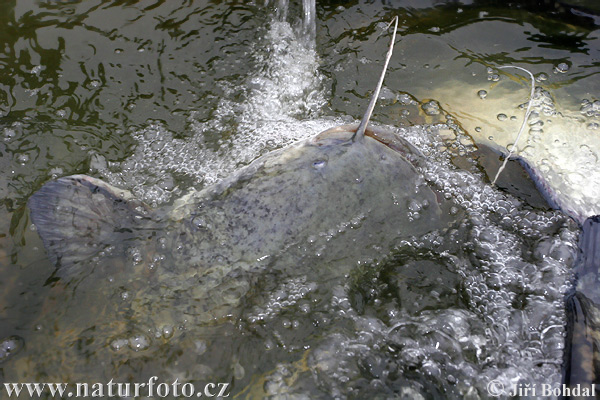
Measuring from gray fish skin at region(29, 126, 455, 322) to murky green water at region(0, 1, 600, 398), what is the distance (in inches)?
3.4

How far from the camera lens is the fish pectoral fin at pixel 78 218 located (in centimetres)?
210

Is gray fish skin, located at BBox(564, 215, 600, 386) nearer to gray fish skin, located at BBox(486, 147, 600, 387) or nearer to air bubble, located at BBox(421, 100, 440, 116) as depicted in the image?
gray fish skin, located at BBox(486, 147, 600, 387)

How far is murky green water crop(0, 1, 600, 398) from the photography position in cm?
193

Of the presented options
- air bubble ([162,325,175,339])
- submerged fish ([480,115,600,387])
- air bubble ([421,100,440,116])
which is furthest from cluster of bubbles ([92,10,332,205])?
submerged fish ([480,115,600,387])

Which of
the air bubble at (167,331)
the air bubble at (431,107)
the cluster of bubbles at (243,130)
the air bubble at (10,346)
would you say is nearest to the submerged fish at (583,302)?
the air bubble at (431,107)

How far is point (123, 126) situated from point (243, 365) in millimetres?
1557

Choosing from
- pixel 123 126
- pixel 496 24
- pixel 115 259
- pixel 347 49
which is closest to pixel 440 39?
pixel 496 24

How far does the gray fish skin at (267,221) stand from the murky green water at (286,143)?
0.09 metres

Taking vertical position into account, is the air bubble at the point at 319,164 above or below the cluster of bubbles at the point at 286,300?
above

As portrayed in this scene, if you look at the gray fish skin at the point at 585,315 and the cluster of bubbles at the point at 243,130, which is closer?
the gray fish skin at the point at 585,315

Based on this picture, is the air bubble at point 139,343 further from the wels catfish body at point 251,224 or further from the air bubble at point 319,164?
the air bubble at point 319,164

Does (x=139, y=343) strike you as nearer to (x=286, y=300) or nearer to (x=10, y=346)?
(x=10, y=346)

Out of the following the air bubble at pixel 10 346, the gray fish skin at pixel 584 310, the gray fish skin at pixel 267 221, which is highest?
the gray fish skin at pixel 267 221

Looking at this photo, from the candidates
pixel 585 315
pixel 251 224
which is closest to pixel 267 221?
pixel 251 224
